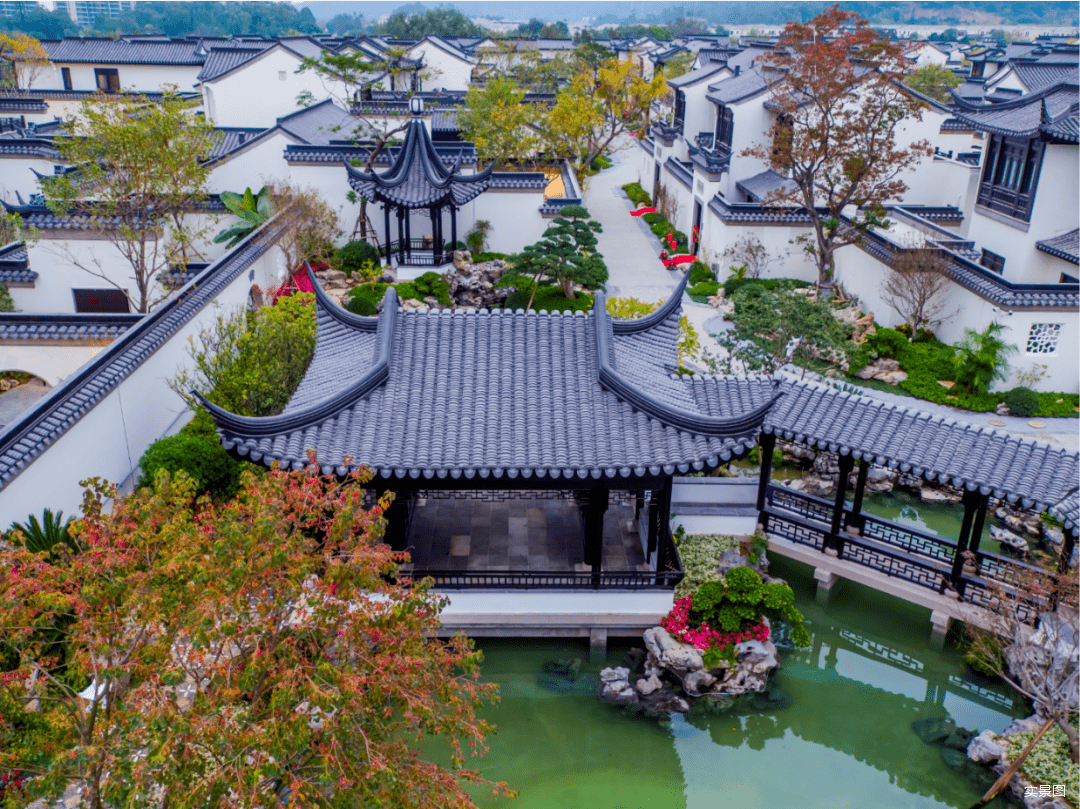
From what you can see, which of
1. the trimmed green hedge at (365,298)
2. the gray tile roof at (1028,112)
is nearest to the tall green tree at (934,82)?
the gray tile roof at (1028,112)

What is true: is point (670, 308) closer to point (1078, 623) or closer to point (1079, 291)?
point (1078, 623)

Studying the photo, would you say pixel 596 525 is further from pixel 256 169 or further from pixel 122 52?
pixel 122 52

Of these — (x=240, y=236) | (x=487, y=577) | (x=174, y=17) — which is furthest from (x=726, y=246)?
(x=174, y=17)

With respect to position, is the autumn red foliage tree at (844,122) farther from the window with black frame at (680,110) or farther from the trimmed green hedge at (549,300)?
the window with black frame at (680,110)

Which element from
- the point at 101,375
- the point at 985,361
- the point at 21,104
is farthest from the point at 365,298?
the point at 21,104

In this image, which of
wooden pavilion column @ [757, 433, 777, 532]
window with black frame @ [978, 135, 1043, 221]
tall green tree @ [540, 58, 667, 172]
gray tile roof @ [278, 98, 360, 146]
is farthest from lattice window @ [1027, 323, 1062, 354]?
gray tile roof @ [278, 98, 360, 146]

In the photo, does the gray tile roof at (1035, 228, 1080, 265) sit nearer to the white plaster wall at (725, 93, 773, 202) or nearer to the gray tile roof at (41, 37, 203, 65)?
the white plaster wall at (725, 93, 773, 202)
